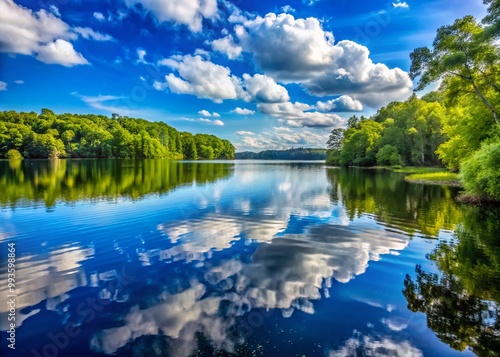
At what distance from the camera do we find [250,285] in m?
9.55

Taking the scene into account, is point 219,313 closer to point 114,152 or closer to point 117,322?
point 117,322

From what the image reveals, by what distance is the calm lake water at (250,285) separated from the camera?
6.68 meters

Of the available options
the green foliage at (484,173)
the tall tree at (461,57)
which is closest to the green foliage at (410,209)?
the green foliage at (484,173)

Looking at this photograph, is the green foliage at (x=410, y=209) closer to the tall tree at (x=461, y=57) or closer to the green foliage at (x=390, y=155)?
the tall tree at (x=461, y=57)

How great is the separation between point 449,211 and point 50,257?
25.7 metres

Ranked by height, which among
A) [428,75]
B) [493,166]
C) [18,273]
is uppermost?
[428,75]

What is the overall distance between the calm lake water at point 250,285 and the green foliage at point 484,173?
11.5 feet

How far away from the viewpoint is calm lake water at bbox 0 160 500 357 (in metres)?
6.68

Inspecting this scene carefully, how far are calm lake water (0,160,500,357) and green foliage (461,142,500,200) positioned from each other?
11.5ft

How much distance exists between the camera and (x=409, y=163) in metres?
84.7

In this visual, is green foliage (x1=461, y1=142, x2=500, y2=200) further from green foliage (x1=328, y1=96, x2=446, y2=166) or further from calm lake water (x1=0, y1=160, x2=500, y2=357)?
green foliage (x1=328, y1=96, x2=446, y2=166)

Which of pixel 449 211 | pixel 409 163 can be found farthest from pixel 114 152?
pixel 449 211

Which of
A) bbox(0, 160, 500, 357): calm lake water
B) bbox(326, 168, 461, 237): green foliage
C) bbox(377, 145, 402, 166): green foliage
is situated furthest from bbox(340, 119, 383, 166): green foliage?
bbox(0, 160, 500, 357): calm lake water

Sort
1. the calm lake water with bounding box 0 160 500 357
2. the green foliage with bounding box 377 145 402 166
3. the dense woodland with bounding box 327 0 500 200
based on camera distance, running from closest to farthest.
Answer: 1. the calm lake water with bounding box 0 160 500 357
2. the dense woodland with bounding box 327 0 500 200
3. the green foliage with bounding box 377 145 402 166
